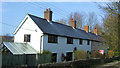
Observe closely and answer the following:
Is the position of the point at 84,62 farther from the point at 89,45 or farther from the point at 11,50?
the point at 89,45

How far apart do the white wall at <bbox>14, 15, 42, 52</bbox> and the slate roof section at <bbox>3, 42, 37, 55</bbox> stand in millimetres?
767

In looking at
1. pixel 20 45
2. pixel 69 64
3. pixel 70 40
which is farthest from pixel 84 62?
pixel 20 45

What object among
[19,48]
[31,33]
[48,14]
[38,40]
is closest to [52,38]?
[38,40]

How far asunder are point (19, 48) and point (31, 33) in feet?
10.4

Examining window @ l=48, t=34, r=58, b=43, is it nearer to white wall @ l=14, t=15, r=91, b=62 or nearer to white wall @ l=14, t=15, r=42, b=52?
white wall @ l=14, t=15, r=91, b=62

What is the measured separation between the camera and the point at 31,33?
19641 millimetres

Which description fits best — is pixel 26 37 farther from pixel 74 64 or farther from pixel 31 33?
pixel 74 64

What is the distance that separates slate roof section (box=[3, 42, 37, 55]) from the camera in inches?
641

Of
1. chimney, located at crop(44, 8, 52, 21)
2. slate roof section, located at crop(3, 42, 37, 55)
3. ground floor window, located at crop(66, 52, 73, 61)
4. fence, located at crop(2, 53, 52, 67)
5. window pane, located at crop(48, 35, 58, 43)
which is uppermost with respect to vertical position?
chimney, located at crop(44, 8, 52, 21)

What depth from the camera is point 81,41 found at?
1125 inches

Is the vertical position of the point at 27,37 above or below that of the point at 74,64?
above

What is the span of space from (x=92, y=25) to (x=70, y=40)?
1252 inches

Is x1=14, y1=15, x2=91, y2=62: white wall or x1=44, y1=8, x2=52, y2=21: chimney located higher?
x1=44, y1=8, x2=52, y2=21: chimney

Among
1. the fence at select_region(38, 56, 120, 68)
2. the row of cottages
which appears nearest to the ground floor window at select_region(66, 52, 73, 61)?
the row of cottages
